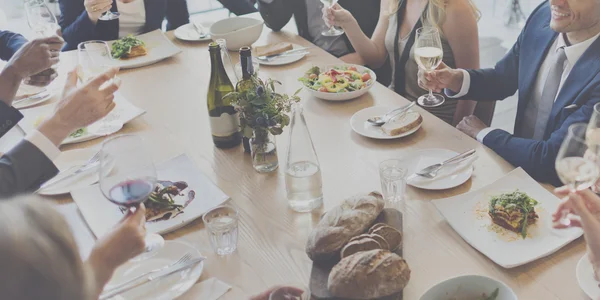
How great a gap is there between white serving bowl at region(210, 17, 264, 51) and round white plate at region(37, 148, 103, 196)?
873mm

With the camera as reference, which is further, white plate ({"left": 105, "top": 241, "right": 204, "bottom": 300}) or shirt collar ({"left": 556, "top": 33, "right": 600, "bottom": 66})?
shirt collar ({"left": 556, "top": 33, "right": 600, "bottom": 66})

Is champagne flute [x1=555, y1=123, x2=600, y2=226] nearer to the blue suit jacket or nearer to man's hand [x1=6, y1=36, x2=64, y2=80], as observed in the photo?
the blue suit jacket

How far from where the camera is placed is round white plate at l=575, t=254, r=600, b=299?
109cm

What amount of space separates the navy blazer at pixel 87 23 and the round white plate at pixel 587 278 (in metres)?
2.20

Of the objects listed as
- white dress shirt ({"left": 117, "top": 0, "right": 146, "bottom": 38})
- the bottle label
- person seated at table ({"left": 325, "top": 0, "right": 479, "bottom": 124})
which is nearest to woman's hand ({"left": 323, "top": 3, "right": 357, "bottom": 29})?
person seated at table ({"left": 325, "top": 0, "right": 479, "bottom": 124})

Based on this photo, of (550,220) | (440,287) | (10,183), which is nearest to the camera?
(440,287)

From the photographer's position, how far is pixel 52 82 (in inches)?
88.5

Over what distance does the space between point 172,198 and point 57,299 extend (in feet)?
2.58

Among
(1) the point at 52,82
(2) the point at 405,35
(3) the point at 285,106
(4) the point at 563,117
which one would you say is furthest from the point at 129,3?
(4) the point at 563,117

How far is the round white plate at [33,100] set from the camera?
6.84 feet

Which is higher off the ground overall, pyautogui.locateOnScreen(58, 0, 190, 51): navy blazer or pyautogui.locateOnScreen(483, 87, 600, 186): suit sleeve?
pyautogui.locateOnScreen(483, 87, 600, 186): suit sleeve

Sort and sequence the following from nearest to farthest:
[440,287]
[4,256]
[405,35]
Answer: [4,256]
[440,287]
[405,35]

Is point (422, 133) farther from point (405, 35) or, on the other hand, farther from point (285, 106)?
point (405, 35)

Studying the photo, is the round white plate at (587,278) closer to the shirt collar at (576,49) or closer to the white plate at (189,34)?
the shirt collar at (576,49)
